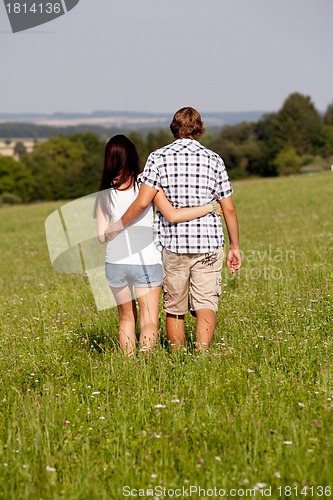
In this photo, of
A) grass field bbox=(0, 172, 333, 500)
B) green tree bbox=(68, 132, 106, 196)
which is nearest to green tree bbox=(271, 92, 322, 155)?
green tree bbox=(68, 132, 106, 196)

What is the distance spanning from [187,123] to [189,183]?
509 millimetres

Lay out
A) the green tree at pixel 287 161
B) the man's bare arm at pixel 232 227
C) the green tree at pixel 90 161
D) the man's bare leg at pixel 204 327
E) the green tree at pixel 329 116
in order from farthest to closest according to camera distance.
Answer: the green tree at pixel 329 116 < the green tree at pixel 90 161 < the green tree at pixel 287 161 < the man's bare leg at pixel 204 327 < the man's bare arm at pixel 232 227

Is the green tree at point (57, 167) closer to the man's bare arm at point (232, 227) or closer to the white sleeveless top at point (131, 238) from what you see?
the white sleeveless top at point (131, 238)

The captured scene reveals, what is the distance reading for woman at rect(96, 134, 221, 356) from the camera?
6168 millimetres

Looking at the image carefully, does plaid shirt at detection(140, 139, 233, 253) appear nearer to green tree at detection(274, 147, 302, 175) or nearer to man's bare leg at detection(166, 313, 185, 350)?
man's bare leg at detection(166, 313, 185, 350)

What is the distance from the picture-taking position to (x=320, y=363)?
5625 millimetres

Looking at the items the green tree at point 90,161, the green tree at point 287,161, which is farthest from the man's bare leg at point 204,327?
the green tree at point 287,161

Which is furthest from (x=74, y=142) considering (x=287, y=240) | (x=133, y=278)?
(x=133, y=278)

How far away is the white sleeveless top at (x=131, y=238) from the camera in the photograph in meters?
6.27

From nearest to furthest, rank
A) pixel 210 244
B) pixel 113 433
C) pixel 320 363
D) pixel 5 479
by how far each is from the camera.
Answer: pixel 5 479 → pixel 113 433 → pixel 320 363 → pixel 210 244

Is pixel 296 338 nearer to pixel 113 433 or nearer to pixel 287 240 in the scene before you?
pixel 113 433

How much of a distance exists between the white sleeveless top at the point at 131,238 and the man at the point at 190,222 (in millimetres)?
100

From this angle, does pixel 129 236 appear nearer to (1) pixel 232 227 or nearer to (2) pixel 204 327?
(1) pixel 232 227

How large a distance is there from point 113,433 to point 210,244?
2.00m
